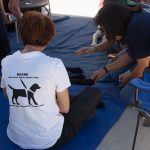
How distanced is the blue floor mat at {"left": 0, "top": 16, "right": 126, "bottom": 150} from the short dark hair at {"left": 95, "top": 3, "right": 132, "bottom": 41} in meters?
0.60

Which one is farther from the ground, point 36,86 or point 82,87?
point 36,86

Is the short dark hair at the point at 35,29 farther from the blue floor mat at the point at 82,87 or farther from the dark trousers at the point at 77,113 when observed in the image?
the blue floor mat at the point at 82,87

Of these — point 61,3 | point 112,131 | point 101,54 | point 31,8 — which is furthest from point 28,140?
point 61,3

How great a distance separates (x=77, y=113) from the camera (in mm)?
2094

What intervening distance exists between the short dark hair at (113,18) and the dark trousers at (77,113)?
41cm

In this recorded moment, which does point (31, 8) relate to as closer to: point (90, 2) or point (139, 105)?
point (90, 2)

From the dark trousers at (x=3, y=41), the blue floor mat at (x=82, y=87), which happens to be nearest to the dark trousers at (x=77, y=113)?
the blue floor mat at (x=82, y=87)

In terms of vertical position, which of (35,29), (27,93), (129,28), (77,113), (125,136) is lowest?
(125,136)

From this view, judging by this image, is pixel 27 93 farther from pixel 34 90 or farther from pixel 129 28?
pixel 129 28

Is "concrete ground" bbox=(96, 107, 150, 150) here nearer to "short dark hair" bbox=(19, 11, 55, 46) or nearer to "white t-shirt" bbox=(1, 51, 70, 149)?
"white t-shirt" bbox=(1, 51, 70, 149)

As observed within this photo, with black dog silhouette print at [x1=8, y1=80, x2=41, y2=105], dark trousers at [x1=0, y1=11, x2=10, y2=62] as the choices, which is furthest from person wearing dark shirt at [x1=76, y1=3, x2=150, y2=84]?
dark trousers at [x1=0, y1=11, x2=10, y2=62]

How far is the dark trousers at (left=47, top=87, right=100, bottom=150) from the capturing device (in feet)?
6.54

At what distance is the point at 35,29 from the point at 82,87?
117cm

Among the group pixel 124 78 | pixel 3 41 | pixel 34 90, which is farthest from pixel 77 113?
pixel 3 41
